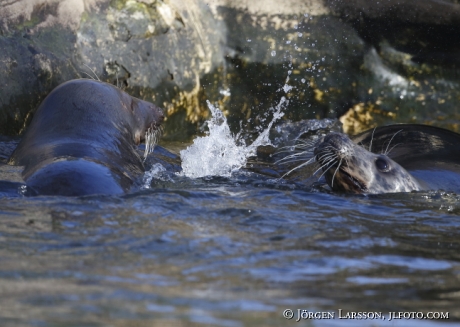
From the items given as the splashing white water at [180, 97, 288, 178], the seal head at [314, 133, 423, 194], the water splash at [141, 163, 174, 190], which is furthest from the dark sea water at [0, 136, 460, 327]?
the splashing white water at [180, 97, 288, 178]

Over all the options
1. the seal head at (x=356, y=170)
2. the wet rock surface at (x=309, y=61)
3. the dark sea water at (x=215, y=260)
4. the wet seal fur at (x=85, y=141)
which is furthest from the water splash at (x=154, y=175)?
the wet rock surface at (x=309, y=61)

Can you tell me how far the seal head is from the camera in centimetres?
627

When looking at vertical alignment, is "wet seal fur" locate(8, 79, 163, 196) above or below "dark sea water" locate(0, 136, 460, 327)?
above

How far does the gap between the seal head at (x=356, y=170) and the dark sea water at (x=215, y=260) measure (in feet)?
3.02

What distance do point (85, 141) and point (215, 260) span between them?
254 cm

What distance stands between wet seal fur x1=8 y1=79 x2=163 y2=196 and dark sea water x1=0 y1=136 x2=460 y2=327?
0.81 ft

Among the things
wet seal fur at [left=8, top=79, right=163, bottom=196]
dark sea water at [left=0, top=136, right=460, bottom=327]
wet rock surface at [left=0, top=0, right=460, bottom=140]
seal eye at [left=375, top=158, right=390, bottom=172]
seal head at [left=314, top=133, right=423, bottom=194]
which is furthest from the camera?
wet rock surface at [left=0, top=0, right=460, bottom=140]

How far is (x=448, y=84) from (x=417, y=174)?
2556 mm

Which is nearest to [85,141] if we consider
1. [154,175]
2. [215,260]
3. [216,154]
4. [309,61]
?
[154,175]

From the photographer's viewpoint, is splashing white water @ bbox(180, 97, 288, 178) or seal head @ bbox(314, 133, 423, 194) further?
splashing white water @ bbox(180, 97, 288, 178)

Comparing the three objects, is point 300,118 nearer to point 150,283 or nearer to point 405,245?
point 405,245

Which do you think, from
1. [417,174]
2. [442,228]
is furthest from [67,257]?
[417,174]

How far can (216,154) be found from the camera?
7086 mm

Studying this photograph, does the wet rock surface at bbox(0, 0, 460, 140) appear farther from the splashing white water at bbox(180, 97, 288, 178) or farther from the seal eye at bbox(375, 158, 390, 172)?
the seal eye at bbox(375, 158, 390, 172)
